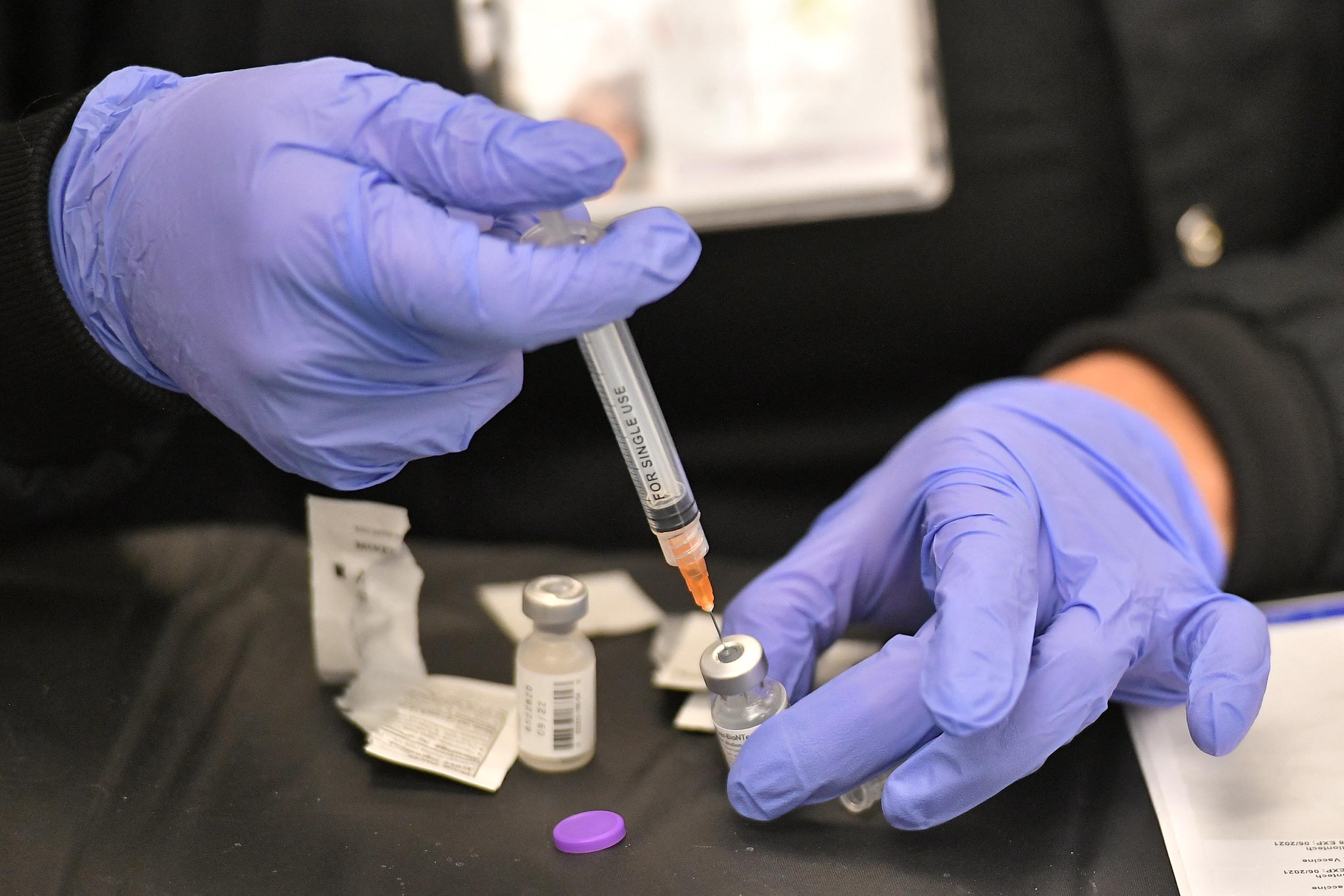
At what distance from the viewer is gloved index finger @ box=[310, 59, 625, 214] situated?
63 centimetres

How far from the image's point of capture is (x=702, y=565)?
2.65ft

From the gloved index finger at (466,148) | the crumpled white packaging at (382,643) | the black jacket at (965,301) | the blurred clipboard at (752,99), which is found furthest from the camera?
the blurred clipboard at (752,99)

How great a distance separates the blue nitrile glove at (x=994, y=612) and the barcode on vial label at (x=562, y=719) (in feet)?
0.46

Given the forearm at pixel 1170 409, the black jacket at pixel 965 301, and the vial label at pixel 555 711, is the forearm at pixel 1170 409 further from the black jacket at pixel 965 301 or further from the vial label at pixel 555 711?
the vial label at pixel 555 711

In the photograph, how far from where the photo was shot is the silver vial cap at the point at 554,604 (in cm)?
78

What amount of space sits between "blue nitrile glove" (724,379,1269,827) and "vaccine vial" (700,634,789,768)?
3 centimetres

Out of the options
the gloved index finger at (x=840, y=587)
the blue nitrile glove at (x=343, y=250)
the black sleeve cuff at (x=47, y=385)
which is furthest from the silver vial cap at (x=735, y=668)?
the black sleeve cuff at (x=47, y=385)

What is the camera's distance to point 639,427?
75 cm

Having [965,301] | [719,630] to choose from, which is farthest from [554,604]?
[965,301]

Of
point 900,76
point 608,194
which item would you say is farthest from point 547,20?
point 900,76

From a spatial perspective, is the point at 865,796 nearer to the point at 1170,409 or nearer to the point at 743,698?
the point at 743,698

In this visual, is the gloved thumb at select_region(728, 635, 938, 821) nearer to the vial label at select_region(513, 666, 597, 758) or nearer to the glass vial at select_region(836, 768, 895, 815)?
the glass vial at select_region(836, 768, 895, 815)

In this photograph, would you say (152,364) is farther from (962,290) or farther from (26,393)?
(962,290)

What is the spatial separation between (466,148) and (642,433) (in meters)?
0.23
